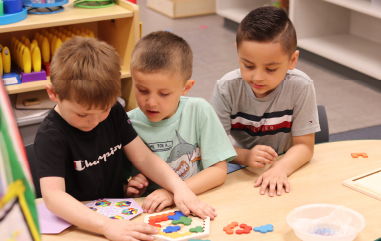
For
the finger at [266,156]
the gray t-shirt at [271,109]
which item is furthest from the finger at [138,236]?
the gray t-shirt at [271,109]

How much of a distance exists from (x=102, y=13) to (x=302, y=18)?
6.59ft

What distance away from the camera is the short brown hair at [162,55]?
138cm

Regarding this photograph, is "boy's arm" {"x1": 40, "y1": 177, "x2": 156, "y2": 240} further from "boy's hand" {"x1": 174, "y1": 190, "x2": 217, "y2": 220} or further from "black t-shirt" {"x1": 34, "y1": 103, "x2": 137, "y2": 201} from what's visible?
"boy's hand" {"x1": 174, "y1": 190, "x2": 217, "y2": 220}

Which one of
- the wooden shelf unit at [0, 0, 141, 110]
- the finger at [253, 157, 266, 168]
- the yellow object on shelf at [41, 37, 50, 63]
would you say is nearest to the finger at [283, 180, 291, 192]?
the finger at [253, 157, 266, 168]

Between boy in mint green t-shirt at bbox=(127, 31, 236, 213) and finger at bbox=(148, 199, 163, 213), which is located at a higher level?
boy in mint green t-shirt at bbox=(127, 31, 236, 213)

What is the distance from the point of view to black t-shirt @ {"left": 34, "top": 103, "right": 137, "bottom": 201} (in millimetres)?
1272

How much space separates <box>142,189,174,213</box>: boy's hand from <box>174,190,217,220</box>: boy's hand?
2 centimetres

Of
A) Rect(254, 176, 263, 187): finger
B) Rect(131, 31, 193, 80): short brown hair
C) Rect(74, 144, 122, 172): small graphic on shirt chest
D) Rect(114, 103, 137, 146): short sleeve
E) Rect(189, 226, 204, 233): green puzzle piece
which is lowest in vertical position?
Rect(254, 176, 263, 187): finger

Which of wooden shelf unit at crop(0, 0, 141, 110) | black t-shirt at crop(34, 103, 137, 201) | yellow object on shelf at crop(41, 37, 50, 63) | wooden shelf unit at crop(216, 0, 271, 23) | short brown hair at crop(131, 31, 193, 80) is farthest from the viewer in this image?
wooden shelf unit at crop(216, 0, 271, 23)

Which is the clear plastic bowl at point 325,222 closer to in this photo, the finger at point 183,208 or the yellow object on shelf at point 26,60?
the finger at point 183,208

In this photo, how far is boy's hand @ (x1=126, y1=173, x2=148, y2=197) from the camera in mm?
1437

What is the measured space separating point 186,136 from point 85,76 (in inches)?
15.9

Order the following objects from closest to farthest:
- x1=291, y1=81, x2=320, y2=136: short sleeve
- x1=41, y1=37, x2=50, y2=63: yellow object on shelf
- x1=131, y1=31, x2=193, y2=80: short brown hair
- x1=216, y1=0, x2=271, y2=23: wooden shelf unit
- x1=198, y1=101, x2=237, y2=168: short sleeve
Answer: x1=131, y1=31, x2=193, y2=80: short brown hair, x1=198, y1=101, x2=237, y2=168: short sleeve, x1=291, y1=81, x2=320, y2=136: short sleeve, x1=41, y1=37, x2=50, y2=63: yellow object on shelf, x1=216, y1=0, x2=271, y2=23: wooden shelf unit

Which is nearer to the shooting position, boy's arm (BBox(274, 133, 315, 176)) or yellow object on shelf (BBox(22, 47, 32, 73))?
boy's arm (BBox(274, 133, 315, 176))
